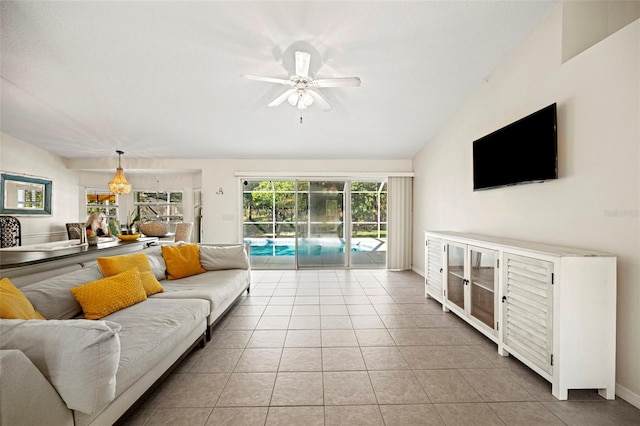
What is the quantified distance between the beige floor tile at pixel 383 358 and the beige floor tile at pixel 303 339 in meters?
0.45

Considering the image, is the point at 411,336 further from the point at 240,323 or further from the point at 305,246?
the point at 305,246

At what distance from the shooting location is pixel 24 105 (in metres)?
3.70

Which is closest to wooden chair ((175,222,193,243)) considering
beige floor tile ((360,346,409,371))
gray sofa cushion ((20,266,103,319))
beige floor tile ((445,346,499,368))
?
gray sofa cushion ((20,266,103,319))

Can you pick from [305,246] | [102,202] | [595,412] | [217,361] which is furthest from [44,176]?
[595,412]

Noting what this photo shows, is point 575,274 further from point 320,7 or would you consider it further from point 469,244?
point 320,7

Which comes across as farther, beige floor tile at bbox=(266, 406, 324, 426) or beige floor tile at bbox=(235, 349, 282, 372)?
beige floor tile at bbox=(235, 349, 282, 372)

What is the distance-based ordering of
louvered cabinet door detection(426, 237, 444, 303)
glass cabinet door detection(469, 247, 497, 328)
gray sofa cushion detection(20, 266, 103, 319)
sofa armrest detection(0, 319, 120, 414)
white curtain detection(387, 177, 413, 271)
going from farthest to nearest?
white curtain detection(387, 177, 413, 271) → louvered cabinet door detection(426, 237, 444, 303) → glass cabinet door detection(469, 247, 497, 328) → gray sofa cushion detection(20, 266, 103, 319) → sofa armrest detection(0, 319, 120, 414)

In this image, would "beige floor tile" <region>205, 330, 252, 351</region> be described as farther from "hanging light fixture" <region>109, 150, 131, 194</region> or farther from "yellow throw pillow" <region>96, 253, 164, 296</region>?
"hanging light fixture" <region>109, 150, 131, 194</region>

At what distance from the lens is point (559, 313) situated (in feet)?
5.85

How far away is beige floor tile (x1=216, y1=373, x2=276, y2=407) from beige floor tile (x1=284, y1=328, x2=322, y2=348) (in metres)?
0.49

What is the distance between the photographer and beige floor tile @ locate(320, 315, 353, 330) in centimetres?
293

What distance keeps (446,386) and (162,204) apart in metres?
7.12

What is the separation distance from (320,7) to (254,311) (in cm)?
331

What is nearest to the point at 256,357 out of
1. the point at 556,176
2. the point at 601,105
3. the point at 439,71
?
the point at 556,176
